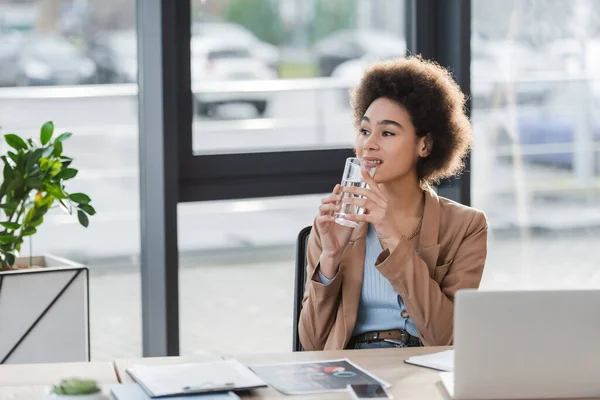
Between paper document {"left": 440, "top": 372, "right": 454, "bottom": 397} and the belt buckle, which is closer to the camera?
paper document {"left": 440, "top": 372, "right": 454, "bottom": 397}

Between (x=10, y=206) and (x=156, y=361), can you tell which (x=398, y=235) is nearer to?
(x=156, y=361)

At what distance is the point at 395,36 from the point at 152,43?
94cm

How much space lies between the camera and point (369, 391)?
1848mm

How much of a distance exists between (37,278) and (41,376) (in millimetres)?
941

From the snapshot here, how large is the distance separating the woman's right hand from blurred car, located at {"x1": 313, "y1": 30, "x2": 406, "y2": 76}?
4.04 ft

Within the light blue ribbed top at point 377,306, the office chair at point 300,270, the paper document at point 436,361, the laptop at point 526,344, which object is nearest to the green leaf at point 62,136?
the office chair at point 300,270

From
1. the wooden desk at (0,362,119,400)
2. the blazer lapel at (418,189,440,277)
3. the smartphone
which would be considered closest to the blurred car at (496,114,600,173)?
the blazer lapel at (418,189,440,277)

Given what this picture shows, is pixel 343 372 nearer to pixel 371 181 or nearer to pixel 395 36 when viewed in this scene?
pixel 371 181

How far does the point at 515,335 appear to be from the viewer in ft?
5.57

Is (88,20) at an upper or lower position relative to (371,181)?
upper

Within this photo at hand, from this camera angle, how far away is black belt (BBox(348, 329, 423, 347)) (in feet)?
7.86

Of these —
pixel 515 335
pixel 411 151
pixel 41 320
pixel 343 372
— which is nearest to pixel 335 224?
pixel 411 151

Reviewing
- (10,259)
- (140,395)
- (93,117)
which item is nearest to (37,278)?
(10,259)

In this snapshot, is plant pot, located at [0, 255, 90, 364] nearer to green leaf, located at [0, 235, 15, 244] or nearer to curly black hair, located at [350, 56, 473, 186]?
green leaf, located at [0, 235, 15, 244]
